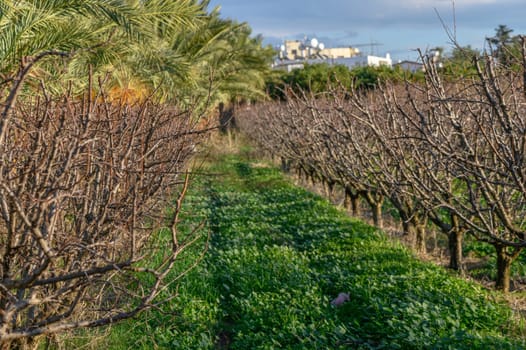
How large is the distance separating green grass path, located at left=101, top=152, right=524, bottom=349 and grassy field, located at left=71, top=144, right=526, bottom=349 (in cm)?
1

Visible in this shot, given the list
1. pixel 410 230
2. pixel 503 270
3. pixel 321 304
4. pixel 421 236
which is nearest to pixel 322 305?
pixel 321 304

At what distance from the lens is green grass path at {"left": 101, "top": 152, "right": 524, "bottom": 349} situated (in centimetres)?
563

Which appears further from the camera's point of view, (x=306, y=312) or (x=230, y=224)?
(x=230, y=224)

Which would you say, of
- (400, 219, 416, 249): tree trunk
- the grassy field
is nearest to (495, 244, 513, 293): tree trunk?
the grassy field

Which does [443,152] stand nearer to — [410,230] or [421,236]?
[421,236]

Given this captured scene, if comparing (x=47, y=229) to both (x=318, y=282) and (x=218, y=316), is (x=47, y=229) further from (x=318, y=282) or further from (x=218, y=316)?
(x=318, y=282)

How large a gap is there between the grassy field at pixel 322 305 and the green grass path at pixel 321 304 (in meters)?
0.01

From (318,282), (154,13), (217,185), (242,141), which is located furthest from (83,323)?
→ (242,141)

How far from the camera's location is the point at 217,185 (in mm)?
19594

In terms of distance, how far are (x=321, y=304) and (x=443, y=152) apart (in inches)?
101

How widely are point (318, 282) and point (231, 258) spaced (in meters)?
1.79

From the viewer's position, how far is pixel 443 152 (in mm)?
4801

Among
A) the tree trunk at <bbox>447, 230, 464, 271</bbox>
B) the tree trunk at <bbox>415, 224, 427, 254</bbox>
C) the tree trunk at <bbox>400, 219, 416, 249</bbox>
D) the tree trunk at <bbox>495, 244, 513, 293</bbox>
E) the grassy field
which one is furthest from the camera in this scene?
the tree trunk at <bbox>400, 219, 416, 249</bbox>

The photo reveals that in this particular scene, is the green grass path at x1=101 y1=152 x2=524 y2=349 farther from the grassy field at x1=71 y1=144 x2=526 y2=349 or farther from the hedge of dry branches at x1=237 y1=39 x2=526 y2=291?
the hedge of dry branches at x1=237 y1=39 x2=526 y2=291
